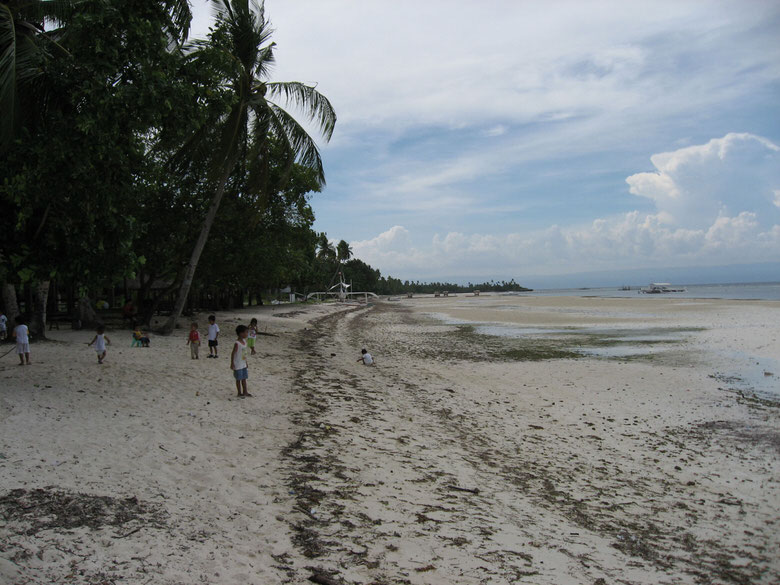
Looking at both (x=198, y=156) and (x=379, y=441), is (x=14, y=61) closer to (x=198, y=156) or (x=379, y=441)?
(x=379, y=441)

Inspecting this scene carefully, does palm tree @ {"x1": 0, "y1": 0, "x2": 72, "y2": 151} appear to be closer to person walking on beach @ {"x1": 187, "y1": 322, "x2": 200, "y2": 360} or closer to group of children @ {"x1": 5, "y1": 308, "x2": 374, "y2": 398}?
group of children @ {"x1": 5, "y1": 308, "x2": 374, "y2": 398}

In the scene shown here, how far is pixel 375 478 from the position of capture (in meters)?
5.95

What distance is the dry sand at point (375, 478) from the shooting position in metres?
4.10

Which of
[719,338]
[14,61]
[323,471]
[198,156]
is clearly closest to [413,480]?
[323,471]

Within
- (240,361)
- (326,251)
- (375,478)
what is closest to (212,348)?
(240,361)

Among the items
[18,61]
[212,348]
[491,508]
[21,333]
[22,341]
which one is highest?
[18,61]

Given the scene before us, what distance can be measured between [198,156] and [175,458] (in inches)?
562

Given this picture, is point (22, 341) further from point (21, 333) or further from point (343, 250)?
point (343, 250)

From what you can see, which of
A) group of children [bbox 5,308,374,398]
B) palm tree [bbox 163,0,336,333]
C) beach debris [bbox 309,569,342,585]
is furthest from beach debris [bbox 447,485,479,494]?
palm tree [bbox 163,0,336,333]

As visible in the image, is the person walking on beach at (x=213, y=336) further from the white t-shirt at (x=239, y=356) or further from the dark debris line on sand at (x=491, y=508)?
the dark debris line on sand at (x=491, y=508)

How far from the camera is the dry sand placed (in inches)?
161

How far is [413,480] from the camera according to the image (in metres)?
6.00

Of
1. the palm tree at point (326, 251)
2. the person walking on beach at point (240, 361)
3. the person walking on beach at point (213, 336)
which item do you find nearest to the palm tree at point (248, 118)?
the person walking on beach at point (213, 336)

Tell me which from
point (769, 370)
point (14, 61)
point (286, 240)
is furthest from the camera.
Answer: point (286, 240)
